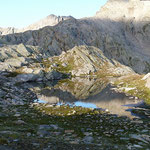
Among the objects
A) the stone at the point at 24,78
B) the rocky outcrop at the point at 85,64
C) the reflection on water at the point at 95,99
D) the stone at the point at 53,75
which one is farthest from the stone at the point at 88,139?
the rocky outcrop at the point at 85,64

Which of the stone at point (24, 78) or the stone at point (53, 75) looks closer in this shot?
the stone at point (24, 78)

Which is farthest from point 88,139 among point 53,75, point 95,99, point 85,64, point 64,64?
point 85,64

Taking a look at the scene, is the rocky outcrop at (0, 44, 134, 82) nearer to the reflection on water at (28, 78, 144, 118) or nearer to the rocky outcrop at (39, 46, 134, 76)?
the rocky outcrop at (39, 46, 134, 76)

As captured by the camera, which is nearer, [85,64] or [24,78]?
[24,78]

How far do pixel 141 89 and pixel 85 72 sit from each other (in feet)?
345

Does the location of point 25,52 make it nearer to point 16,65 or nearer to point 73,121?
point 16,65

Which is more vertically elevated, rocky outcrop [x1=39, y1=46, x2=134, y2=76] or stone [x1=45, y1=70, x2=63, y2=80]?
rocky outcrop [x1=39, y1=46, x2=134, y2=76]

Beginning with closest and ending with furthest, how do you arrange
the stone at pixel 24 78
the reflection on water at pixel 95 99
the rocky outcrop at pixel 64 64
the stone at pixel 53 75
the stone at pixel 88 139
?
1. the stone at pixel 88 139
2. the reflection on water at pixel 95 99
3. the stone at pixel 24 78
4. the stone at pixel 53 75
5. the rocky outcrop at pixel 64 64

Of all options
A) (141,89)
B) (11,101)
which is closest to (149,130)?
(11,101)

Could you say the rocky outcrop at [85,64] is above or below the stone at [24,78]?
above

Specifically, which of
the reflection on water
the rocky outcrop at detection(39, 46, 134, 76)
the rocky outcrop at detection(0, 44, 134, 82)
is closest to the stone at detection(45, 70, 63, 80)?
the rocky outcrop at detection(0, 44, 134, 82)

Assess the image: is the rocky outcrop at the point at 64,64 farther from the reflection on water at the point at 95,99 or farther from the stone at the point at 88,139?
the stone at the point at 88,139

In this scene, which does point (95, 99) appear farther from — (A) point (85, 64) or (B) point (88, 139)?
(A) point (85, 64)

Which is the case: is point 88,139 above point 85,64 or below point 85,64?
below
